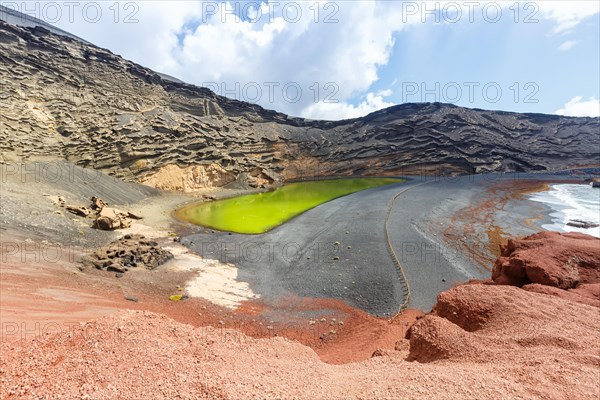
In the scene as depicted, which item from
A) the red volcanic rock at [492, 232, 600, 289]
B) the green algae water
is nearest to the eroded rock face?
the green algae water

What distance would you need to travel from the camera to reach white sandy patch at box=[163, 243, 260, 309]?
10.8 m

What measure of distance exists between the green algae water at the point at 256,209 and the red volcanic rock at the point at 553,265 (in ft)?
51.0

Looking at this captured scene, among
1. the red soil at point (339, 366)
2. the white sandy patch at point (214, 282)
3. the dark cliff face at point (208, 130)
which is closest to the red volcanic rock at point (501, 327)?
the red soil at point (339, 366)

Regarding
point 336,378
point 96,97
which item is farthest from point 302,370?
point 96,97

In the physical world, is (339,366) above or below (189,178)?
below

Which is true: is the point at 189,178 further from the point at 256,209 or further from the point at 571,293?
the point at 571,293

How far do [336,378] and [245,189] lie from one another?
123 feet

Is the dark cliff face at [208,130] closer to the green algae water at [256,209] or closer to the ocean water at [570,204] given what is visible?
the green algae water at [256,209]

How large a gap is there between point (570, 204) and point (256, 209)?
1202 inches

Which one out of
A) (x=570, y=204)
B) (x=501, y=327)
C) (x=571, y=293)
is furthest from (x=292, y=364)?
(x=570, y=204)

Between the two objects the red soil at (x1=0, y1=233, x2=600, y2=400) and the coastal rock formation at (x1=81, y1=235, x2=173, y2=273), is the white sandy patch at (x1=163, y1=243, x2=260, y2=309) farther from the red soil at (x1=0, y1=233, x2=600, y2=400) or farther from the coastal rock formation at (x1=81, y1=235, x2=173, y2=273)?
the red soil at (x1=0, y1=233, x2=600, y2=400)

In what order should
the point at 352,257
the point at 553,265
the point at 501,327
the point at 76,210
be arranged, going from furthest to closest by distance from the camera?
the point at 76,210 < the point at 352,257 < the point at 553,265 < the point at 501,327

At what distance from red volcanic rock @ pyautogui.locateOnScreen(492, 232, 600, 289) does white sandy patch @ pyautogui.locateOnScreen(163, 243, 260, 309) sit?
8391 mm

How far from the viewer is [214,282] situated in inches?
475
